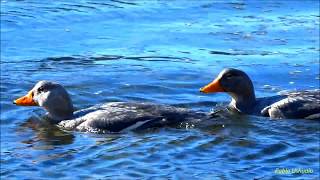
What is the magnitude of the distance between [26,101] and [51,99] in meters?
0.35

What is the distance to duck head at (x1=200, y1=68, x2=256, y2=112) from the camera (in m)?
14.2

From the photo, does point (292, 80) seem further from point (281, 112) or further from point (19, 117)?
point (19, 117)

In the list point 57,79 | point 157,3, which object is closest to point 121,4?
point 157,3

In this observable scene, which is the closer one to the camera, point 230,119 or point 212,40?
point 230,119

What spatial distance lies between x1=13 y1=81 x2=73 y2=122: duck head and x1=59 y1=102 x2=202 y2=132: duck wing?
510 millimetres

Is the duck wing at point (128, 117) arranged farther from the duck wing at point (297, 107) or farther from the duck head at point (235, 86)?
the duck head at point (235, 86)

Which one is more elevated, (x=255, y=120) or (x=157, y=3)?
(x=157, y=3)

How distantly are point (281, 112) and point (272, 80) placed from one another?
9.02ft

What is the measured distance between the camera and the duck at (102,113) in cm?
1261

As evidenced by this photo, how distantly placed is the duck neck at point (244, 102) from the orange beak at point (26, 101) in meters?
2.96

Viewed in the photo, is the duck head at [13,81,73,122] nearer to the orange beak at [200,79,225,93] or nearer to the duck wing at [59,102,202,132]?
the duck wing at [59,102,202,132]

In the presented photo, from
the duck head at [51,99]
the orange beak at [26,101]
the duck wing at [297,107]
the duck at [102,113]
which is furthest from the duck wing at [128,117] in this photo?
the duck wing at [297,107]

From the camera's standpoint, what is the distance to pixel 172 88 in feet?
49.6

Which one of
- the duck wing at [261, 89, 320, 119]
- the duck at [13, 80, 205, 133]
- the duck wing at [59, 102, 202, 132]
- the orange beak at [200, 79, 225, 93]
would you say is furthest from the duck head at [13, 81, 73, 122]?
the duck wing at [261, 89, 320, 119]
